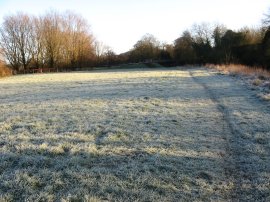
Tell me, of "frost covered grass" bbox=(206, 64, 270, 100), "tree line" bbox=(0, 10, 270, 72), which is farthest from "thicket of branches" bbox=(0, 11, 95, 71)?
"frost covered grass" bbox=(206, 64, 270, 100)

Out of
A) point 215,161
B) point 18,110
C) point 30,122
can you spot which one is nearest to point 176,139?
point 215,161

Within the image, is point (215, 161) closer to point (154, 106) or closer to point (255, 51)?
point (154, 106)

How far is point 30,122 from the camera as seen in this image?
10219mm

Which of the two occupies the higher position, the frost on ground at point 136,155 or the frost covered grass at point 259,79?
the frost covered grass at point 259,79

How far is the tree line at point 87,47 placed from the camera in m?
63.0

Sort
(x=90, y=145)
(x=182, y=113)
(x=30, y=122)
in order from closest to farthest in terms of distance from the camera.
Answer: (x=90, y=145) < (x=30, y=122) < (x=182, y=113)

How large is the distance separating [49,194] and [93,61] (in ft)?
236

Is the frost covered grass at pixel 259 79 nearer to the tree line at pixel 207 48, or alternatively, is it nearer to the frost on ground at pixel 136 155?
the frost on ground at pixel 136 155

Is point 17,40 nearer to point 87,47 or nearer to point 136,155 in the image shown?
point 87,47

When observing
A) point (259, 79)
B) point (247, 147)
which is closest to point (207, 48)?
point (259, 79)

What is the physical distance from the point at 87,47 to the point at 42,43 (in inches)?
449

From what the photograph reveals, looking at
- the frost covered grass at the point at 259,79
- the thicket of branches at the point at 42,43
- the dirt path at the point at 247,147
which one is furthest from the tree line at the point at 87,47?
the dirt path at the point at 247,147

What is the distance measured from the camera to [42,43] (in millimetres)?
68125

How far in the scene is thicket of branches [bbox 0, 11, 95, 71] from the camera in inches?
2598
